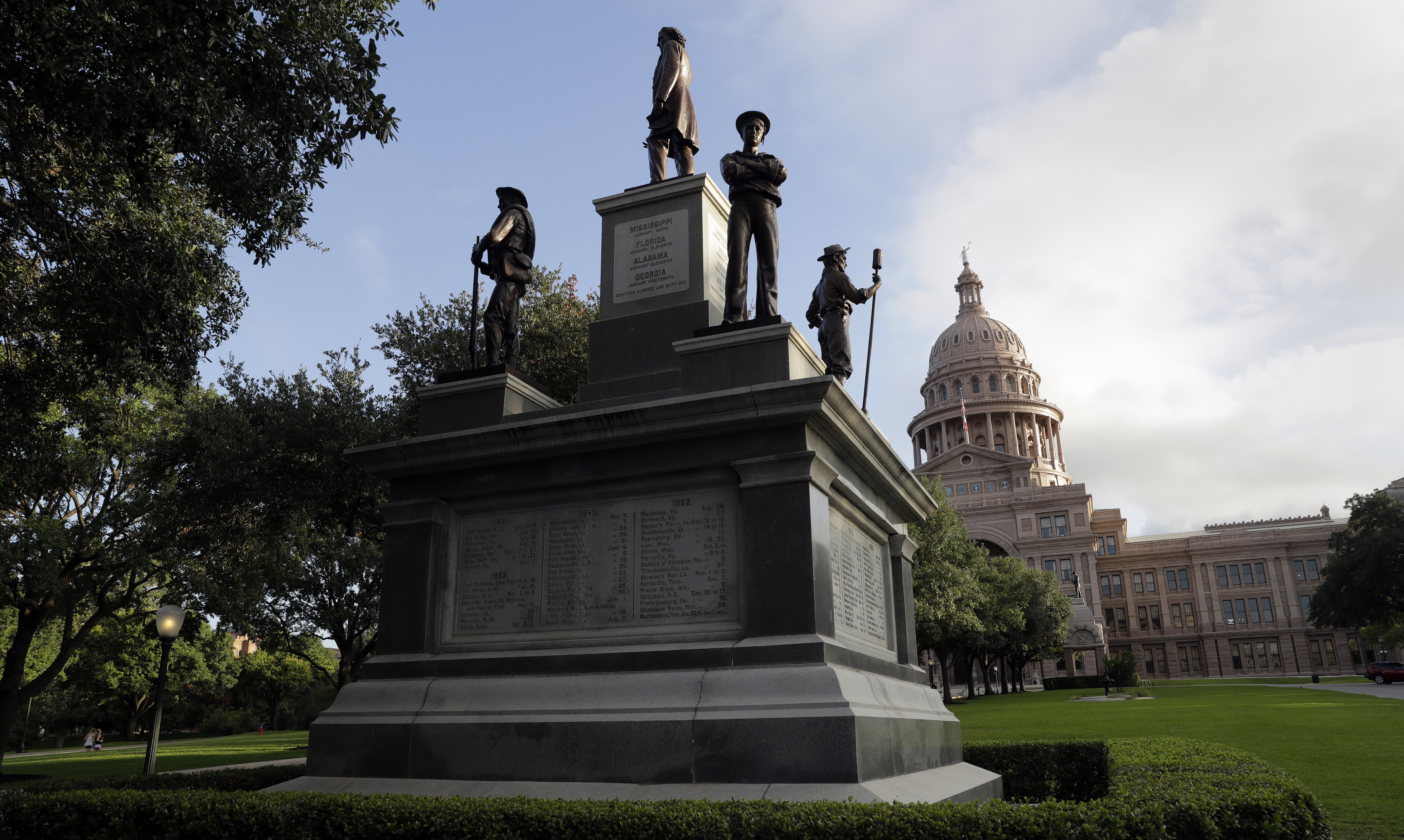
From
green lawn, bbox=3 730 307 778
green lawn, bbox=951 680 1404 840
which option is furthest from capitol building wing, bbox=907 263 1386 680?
green lawn, bbox=3 730 307 778

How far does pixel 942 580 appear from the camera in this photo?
41281mm

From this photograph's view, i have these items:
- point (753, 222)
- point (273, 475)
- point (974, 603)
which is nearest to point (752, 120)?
point (753, 222)

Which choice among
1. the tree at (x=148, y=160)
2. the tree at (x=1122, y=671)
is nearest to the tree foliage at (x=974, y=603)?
the tree at (x=1122, y=671)

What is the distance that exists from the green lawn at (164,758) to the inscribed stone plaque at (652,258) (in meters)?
14.2

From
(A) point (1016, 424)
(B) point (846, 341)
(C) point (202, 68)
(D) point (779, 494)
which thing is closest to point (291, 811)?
(D) point (779, 494)

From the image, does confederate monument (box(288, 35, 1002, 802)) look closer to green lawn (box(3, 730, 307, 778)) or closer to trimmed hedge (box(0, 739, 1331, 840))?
trimmed hedge (box(0, 739, 1331, 840))

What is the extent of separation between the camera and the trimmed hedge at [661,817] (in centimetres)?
563

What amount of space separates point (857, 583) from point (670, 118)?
636cm

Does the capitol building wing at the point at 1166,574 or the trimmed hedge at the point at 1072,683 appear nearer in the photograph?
the trimmed hedge at the point at 1072,683

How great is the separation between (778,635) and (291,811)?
4141 millimetres

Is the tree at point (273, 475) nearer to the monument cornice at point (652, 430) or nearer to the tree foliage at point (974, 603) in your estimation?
the monument cornice at point (652, 430)

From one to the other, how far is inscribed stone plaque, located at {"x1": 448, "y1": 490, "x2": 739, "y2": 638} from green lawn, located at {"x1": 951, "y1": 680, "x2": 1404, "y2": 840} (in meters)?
7.24

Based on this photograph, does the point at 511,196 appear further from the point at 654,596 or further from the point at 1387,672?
the point at 1387,672

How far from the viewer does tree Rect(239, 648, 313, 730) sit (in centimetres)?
6525
